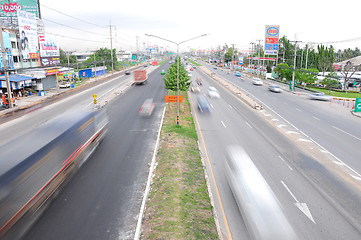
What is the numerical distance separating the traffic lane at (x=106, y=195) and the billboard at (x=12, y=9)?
37872 mm

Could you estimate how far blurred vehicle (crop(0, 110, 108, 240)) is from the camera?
35.4ft

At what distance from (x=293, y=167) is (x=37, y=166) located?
16.4 meters

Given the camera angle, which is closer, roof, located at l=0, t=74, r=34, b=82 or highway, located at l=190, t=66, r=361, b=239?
highway, located at l=190, t=66, r=361, b=239

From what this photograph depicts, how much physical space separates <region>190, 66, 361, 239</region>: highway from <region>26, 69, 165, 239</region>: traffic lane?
4.67 m

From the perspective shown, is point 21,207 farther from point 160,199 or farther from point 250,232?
point 250,232

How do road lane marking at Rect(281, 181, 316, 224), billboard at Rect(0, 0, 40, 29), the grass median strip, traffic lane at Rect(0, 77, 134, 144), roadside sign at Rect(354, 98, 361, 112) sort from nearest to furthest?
the grass median strip → road lane marking at Rect(281, 181, 316, 224) → traffic lane at Rect(0, 77, 134, 144) → roadside sign at Rect(354, 98, 361, 112) → billboard at Rect(0, 0, 40, 29)

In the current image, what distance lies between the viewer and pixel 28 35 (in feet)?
155

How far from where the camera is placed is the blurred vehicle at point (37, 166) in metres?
10.8

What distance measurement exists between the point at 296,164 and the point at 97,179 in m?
14.2

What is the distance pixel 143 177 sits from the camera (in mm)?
17406

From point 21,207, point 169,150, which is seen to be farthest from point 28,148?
point 169,150

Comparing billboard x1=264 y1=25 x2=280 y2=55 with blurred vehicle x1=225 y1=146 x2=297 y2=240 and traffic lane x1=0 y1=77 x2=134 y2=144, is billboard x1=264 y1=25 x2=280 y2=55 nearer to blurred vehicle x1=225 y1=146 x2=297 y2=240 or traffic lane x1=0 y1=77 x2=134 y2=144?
traffic lane x1=0 y1=77 x2=134 y2=144

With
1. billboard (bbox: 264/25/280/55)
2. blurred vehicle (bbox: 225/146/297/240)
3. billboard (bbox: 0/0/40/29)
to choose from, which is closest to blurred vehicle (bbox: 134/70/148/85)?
billboard (bbox: 0/0/40/29)

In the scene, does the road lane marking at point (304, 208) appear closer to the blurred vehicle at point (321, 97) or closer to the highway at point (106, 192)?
the highway at point (106, 192)
